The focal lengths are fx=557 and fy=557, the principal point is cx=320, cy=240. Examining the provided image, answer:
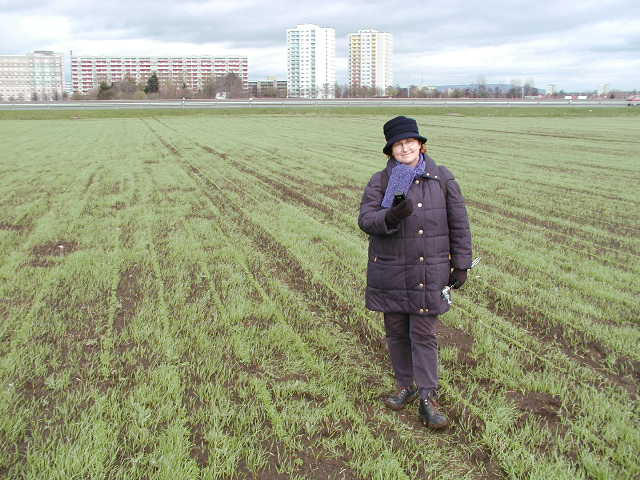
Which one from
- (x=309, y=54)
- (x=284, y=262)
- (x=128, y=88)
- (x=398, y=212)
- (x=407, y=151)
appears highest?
(x=309, y=54)

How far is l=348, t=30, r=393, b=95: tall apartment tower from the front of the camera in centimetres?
18338

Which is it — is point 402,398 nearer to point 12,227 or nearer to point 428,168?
point 428,168

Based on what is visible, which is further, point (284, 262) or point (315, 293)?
point (284, 262)

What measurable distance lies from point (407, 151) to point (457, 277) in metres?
0.88

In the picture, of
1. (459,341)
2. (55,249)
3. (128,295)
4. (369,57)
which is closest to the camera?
(459,341)

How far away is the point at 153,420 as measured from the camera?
350cm

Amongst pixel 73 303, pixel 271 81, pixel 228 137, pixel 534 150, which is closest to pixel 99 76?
pixel 271 81

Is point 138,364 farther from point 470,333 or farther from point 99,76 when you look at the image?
point 99,76

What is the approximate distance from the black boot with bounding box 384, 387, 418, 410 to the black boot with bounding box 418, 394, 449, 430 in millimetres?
156

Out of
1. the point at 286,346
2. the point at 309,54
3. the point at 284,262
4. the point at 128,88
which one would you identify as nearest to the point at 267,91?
the point at 128,88

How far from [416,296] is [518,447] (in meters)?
1.05

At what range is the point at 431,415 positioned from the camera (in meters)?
3.51

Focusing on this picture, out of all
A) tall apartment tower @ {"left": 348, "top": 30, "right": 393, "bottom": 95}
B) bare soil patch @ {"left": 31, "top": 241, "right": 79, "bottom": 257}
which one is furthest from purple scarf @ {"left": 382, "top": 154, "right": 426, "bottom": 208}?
tall apartment tower @ {"left": 348, "top": 30, "right": 393, "bottom": 95}

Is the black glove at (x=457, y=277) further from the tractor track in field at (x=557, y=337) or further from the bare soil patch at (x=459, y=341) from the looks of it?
the tractor track in field at (x=557, y=337)
